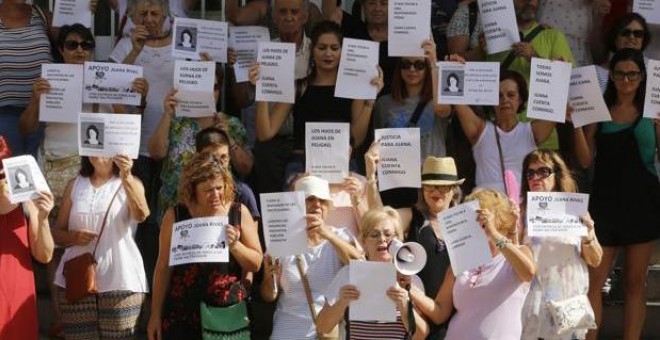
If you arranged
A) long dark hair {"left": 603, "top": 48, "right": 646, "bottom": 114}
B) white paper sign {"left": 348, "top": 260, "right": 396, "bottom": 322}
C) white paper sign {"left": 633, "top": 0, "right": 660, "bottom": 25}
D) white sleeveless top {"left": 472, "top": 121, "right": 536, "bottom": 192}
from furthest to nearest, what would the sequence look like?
1. white paper sign {"left": 633, "top": 0, "right": 660, "bottom": 25}
2. long dark hair {"left": 603, "top": 48, "right": 646, "bottom": 114}
3. white sleeveless top {"left": 472, "top": 121, "right": 536, "bottom": 192}
4. white paper sign {"left": 348, "top": 260, "right": 396, "bottom": 322}

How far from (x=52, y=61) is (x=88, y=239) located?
1.86 m

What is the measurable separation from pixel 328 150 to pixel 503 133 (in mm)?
1116

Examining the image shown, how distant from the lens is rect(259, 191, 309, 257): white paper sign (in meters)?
8.28

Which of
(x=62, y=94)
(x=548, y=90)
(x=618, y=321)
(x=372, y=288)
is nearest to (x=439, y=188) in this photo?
(x=548, y=90)

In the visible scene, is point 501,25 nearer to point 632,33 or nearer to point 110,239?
point 632,33

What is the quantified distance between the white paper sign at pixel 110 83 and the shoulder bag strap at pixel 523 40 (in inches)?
91.1

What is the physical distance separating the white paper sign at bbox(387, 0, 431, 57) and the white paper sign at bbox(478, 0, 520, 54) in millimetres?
433

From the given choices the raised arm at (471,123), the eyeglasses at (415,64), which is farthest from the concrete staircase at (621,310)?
the eyeglasses at (415,64)

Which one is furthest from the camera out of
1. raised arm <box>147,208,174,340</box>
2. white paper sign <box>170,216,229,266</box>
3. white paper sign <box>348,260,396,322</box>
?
raised arm <box>147,208,174,340</box>

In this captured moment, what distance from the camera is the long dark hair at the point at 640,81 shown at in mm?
9641

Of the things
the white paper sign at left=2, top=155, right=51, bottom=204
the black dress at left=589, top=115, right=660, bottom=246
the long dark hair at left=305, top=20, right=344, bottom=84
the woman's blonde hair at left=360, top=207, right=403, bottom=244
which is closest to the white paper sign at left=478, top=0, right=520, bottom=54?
the black dress at left=589, top=115, right=660, bottom=246

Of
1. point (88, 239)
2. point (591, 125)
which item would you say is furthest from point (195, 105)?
point (591, 125)

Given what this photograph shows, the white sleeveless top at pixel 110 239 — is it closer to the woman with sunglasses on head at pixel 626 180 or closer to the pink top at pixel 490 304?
the pink top at pixel 490 304

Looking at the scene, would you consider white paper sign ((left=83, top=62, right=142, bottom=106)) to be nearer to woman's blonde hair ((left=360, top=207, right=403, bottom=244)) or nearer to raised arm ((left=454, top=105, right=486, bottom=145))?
raised arm ((left=454, top=105, right=486, bottom=145))
